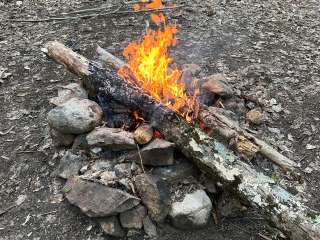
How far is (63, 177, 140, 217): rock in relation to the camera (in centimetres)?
484

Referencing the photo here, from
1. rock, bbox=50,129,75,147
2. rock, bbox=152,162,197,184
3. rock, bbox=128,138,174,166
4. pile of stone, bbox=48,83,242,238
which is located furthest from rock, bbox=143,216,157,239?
rock, bbox=50,129,75,147

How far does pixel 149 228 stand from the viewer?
4980 mm

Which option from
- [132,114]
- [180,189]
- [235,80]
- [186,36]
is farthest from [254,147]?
[186,36]

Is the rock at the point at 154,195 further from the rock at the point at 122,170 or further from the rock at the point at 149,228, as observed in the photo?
the rock at the point at 122,170

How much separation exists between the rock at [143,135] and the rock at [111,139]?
0.06 meters

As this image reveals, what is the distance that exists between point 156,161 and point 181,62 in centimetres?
293

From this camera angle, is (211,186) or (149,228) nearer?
(149,228)

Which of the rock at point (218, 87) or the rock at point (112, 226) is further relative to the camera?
the rock at point (218, 87)

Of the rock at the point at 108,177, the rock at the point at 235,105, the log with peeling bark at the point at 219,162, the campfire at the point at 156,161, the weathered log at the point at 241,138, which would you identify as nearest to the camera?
the log with peeling bark at the point at 219,162

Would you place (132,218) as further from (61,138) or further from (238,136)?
(238,136)

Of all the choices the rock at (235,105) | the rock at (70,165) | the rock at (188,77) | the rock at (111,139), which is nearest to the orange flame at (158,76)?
the rock at (188,77)

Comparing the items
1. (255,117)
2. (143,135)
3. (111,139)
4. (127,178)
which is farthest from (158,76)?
(255,117)

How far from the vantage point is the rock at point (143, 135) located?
17.0 ft

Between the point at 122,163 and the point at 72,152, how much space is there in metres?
0.75
